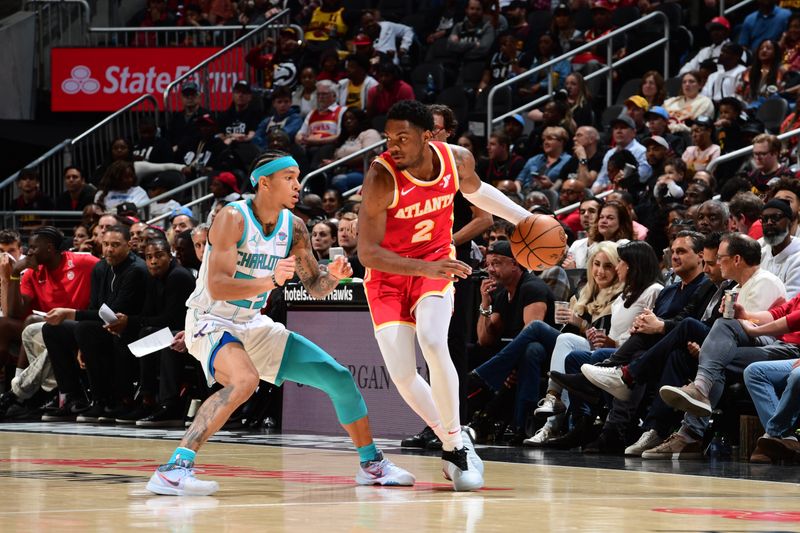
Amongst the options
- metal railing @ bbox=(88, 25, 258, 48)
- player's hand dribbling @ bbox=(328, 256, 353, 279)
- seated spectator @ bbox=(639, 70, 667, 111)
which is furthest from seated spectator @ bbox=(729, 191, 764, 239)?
metal railing @ bbox=(88, 25, 258, 48)

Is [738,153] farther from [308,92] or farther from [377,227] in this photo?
[308,92]

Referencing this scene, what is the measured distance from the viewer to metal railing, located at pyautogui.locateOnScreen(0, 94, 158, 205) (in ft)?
59.3

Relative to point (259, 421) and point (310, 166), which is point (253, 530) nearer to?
point (259, 421)

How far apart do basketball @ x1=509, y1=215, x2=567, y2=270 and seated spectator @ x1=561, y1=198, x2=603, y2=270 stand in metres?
3.46

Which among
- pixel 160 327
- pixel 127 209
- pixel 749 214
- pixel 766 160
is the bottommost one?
pixel 160 327

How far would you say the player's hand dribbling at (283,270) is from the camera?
5.85m

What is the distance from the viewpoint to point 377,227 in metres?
6.31

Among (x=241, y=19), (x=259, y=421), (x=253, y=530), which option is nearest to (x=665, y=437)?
(x=259, y=421)

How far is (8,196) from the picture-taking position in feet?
59.4

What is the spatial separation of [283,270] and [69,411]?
661 centimetres

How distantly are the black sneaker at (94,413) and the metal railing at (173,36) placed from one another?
8565 millimetres

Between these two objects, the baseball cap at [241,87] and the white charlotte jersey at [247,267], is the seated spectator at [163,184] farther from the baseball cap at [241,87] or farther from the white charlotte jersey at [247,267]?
the white charlotte jersey at [247,267]

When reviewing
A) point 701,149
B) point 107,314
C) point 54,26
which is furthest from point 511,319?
point 54,26

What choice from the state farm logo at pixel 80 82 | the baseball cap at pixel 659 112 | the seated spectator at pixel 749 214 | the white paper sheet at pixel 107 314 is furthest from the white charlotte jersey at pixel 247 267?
the state farm logo at pixel 80 82
